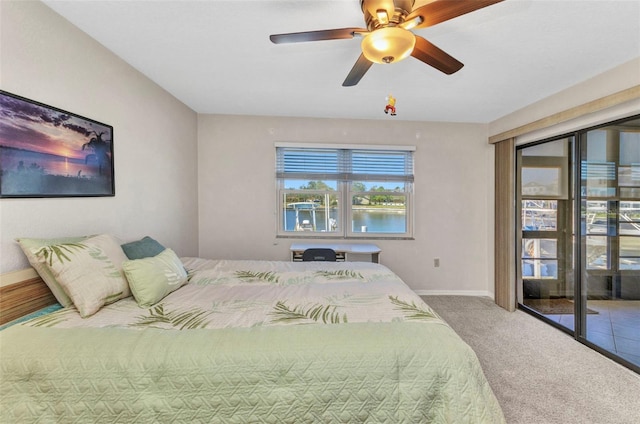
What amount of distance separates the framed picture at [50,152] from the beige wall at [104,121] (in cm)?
6

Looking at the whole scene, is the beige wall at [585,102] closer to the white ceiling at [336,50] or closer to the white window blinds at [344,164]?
the white ceiling at [336,50]

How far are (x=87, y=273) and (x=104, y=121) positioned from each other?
1.24 m

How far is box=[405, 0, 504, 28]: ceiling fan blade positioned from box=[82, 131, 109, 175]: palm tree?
2.18 meters

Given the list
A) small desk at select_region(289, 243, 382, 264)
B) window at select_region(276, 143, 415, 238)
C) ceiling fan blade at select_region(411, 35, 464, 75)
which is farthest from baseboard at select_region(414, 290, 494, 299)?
ceiling fan blade at select_region(411, 35, 464, 75)

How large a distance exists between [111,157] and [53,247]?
95cm

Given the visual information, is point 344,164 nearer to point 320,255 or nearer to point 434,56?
point 320,255

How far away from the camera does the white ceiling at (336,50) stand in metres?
1.59

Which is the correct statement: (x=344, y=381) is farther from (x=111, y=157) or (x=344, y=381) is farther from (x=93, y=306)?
(x=111, y=157)

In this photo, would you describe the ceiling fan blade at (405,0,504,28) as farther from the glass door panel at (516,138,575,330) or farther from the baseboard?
the baseboard

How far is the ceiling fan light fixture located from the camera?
51.3 inches

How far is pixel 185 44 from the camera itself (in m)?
1.95

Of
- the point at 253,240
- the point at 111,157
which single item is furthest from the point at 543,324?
the point at 111,157

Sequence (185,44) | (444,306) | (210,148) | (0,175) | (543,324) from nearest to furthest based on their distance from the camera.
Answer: (0,175)
(185,44)
(543,324)
(444,306)
(210,148)

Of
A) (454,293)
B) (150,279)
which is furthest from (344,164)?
(150,279)
